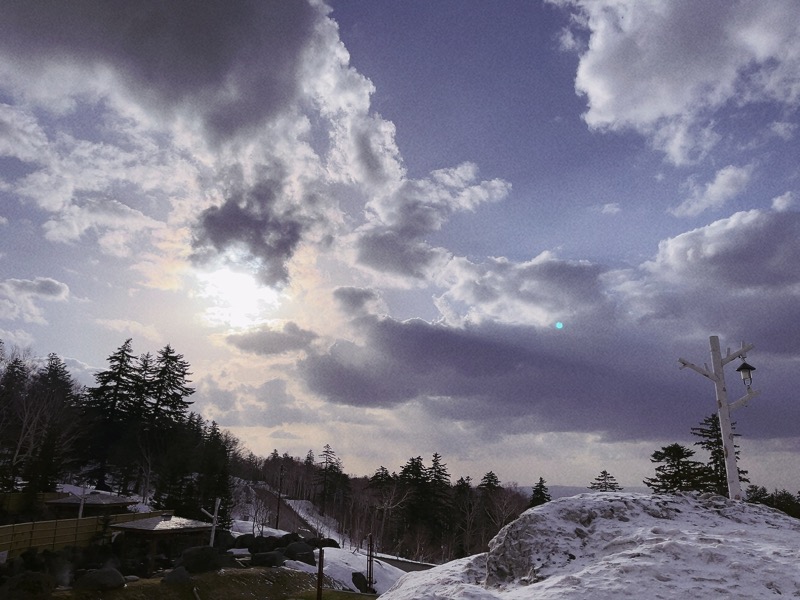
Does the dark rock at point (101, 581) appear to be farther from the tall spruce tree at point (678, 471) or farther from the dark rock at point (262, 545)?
the tall spruce tree at point (678, 471)

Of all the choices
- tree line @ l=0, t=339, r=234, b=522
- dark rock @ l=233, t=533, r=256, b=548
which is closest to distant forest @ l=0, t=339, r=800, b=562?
tree line @ l=0, t=339, r=234, b=522

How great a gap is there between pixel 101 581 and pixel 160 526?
1128 cm

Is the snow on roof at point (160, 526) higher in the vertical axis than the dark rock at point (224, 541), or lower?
higher

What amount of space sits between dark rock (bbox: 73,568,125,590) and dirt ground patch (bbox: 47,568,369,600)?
271 millimetres

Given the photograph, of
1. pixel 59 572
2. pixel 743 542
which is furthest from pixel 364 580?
pixel 743 542

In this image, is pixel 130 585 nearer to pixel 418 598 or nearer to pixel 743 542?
pixel 418 598

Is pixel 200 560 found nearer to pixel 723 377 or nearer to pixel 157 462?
pixel 723 377

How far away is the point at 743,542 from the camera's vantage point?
401 inches

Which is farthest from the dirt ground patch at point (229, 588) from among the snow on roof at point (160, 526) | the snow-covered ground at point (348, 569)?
the snow on roof at point (160, 526)

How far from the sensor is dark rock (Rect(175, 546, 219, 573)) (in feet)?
96.2

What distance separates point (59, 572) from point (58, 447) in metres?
38.3

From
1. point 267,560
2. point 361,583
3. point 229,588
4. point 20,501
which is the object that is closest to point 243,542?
point 267,560

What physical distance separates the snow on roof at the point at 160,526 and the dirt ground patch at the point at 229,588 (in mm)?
7488

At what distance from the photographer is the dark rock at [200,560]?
2931 centimetres
